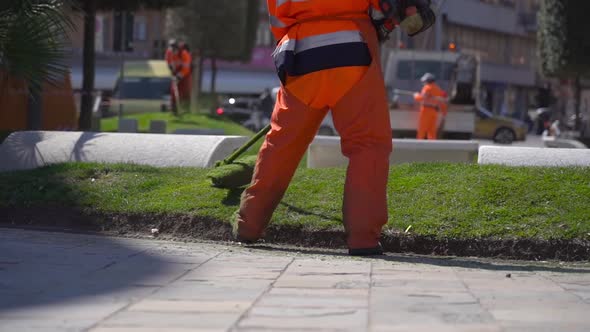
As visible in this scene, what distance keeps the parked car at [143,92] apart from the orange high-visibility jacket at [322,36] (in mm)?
23094

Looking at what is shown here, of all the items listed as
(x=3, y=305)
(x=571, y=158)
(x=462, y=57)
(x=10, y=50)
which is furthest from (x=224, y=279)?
(x=462, y=57)

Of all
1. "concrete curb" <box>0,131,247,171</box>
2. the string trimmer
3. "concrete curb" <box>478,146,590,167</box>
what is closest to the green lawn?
the string trimmer

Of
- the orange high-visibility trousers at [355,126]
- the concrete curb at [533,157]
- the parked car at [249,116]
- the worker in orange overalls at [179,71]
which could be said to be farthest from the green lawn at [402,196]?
the parked car at [249,116]

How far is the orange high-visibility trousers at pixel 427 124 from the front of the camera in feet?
77.6

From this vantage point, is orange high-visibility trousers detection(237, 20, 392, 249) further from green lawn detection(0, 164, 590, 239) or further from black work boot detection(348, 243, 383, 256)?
green lawn detection(0, 164, 590, 239)

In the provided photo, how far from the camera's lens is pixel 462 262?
6789mm

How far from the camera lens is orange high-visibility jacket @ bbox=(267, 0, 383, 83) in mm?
6727

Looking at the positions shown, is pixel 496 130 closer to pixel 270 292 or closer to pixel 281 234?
pixel 281 234

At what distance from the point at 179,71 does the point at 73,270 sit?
68.5 ft

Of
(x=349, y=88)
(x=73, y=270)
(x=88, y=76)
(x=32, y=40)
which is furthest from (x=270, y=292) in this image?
(x=88, y=76)

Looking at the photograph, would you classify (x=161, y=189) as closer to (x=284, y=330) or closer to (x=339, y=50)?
(x=339, y=50)

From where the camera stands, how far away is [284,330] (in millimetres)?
4281

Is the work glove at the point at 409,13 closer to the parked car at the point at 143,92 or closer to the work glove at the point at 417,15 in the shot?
the work glove at the point at 417,15

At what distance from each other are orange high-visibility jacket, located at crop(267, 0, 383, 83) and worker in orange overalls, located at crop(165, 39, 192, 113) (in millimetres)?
19130
